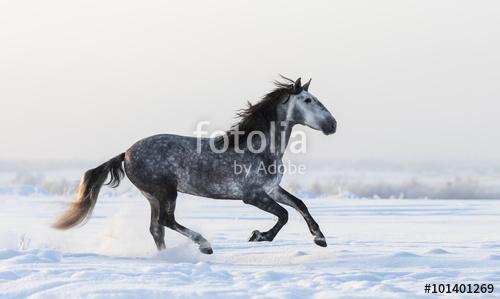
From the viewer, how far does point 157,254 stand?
8.72 m

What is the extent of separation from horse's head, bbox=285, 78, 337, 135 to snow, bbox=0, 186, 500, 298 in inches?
63.4

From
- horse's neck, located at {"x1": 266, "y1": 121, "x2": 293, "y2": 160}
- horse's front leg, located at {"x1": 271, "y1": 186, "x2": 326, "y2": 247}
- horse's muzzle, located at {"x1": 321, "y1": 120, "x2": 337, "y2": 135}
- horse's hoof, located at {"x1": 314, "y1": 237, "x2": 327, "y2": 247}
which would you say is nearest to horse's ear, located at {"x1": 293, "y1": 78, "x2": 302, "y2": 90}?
horse's neck, located at {"x1": 266, "y1": 121, "x2": 293, "y2": 160}

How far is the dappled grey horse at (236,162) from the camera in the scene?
8.56 m

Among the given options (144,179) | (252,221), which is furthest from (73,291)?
(252,221)

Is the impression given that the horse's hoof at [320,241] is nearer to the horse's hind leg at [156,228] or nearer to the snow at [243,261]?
the snow at [243,261]

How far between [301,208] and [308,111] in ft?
4.17

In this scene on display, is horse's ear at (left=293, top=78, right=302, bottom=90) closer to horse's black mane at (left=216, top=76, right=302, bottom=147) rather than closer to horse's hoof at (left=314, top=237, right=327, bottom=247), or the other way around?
horse's black mane at (left=216, top=76, right=302, bottom=147)

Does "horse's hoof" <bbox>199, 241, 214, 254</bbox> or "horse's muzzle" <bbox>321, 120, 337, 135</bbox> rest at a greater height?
"horse's muzzle" <bbox>321, 120, 337, 135</bbox>

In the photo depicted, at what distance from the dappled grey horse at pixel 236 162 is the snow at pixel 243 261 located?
0.54 meters

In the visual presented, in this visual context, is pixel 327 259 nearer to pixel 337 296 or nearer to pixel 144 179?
pixel 337 296

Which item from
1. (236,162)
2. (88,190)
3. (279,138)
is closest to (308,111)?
(279,138)

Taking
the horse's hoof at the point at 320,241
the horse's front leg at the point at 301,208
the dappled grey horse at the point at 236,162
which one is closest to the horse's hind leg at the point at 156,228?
the dappled grey horse at the point at 236,162

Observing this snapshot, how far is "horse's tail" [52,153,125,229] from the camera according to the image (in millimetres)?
9250

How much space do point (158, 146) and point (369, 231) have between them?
16.2ft
